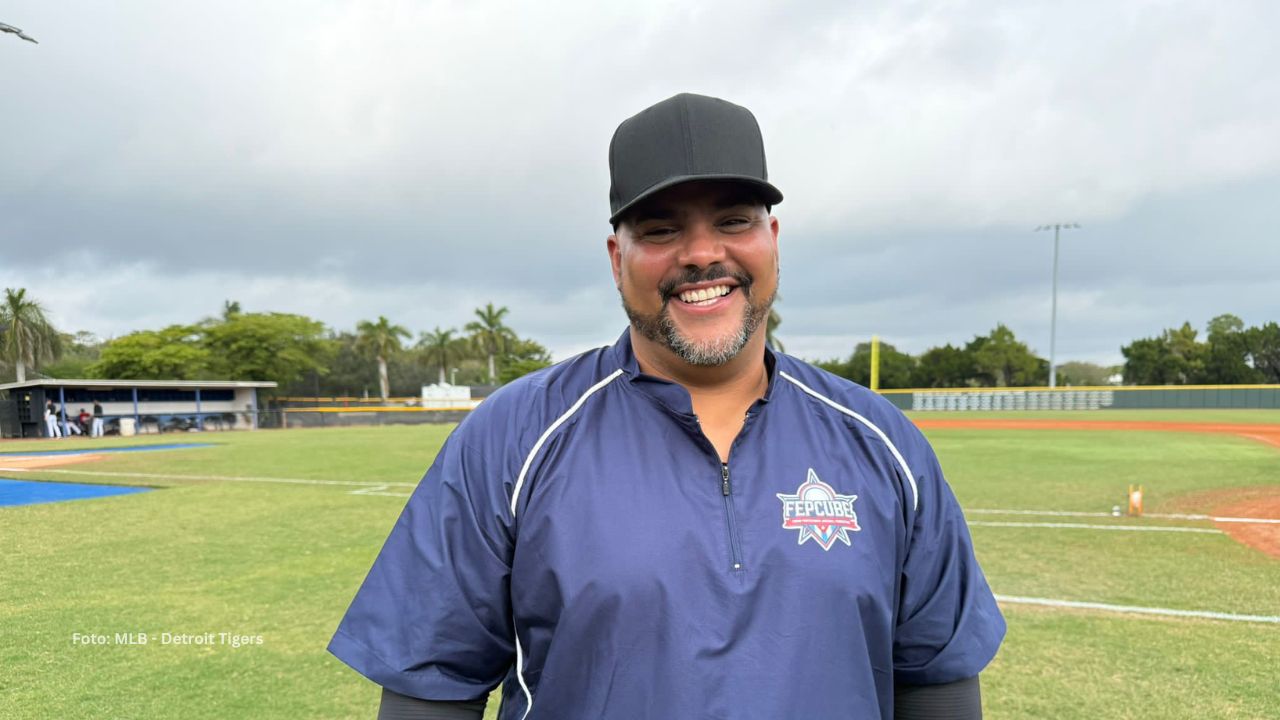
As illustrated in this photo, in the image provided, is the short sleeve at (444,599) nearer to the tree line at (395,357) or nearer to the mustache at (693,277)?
the mustache at (693,277)

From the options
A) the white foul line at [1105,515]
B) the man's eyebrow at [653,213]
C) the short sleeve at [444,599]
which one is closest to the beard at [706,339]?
the man's eyebrow at [653,213]

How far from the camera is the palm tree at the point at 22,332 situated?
4587cm

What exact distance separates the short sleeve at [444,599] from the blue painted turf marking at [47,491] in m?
12.6

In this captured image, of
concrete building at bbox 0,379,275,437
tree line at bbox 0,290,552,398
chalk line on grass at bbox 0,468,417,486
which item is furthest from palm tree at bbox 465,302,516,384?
chalk line on grass at bbox 0,468,417,486

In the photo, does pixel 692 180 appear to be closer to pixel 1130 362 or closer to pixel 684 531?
pixel 684 531

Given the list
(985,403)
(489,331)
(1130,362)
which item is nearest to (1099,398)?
(985,403)

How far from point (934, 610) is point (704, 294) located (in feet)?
2.85

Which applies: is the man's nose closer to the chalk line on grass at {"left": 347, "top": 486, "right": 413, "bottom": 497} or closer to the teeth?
the teeth

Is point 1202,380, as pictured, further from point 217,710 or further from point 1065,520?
point 217,710

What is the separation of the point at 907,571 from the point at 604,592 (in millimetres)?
697

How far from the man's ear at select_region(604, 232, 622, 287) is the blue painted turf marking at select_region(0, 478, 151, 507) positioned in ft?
42.2

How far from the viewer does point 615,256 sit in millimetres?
1822

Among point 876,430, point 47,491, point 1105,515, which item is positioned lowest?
point 47,491

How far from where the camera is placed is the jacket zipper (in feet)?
4.90
